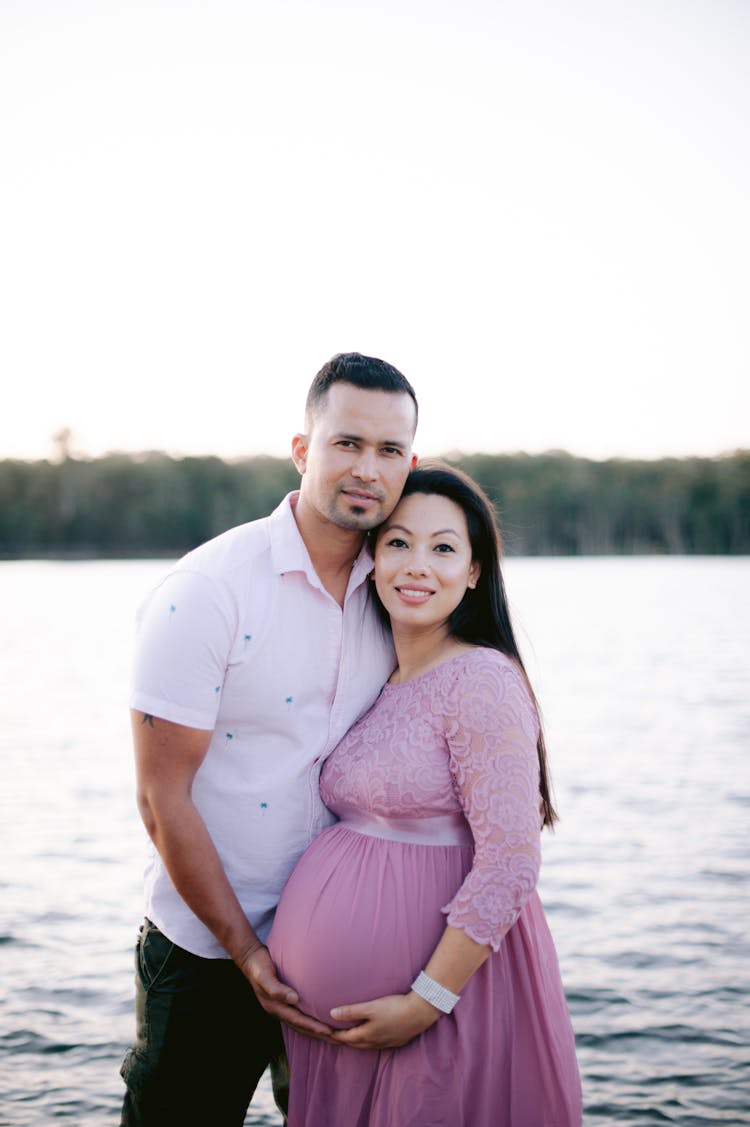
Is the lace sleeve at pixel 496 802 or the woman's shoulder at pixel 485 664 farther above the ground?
the woman's shoulder at pixel 485 664

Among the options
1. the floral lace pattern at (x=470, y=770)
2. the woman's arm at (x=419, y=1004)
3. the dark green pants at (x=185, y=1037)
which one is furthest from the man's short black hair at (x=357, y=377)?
the dark green pants at (x=185, y=1037)

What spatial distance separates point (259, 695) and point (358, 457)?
720 millimetres

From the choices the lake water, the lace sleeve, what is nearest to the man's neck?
the lace sleeve

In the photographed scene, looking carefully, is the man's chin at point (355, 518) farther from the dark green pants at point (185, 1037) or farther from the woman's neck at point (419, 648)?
the dark green pants at point (185, 1037)

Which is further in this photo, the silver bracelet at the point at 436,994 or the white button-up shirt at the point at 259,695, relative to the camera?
the white button-up shirt at the point at 259,695

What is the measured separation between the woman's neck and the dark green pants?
967 millimetres

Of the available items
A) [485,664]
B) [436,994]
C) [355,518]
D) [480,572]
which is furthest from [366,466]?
[436,994]

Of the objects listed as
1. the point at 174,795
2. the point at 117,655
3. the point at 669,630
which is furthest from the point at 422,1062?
the point at 669,630

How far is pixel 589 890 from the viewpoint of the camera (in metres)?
7.88

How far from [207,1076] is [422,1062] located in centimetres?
73

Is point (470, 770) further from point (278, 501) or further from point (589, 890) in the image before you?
point (278, 501)

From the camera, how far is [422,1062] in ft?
8.42

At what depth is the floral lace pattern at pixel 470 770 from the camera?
8.31ft

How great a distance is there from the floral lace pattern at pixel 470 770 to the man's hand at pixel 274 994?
45cm
